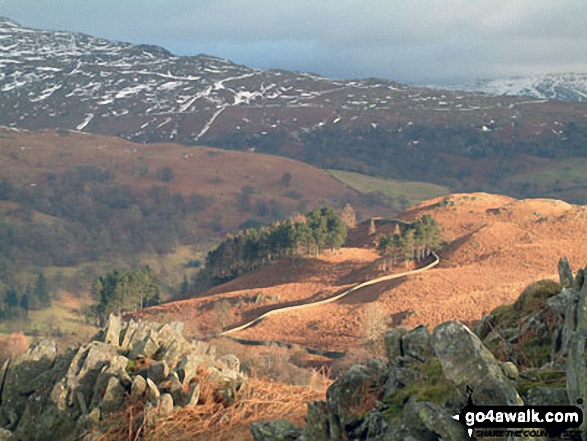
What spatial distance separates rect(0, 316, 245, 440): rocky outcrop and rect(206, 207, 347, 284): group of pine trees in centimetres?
5725

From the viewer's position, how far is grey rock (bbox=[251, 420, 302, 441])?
9102mm

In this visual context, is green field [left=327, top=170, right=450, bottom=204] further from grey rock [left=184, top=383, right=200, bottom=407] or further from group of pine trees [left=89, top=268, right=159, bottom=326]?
grey rock [left=184, top=383, right=200, bottom=407]

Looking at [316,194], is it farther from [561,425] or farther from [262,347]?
[561,425]

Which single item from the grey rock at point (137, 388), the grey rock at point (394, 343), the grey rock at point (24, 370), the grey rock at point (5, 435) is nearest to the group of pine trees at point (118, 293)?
the grey rock at point (24, 370)

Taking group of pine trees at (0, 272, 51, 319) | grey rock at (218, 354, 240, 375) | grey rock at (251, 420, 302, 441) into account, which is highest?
grey rock at (251, 420, 302, 441)

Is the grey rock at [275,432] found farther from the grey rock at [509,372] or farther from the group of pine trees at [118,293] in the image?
the group of pine trees at [118,293]

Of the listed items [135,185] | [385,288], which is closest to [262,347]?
[385,288]

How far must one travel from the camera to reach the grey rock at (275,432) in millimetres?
9102

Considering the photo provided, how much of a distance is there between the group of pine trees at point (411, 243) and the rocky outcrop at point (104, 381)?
50.8 meters

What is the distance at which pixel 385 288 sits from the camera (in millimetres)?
55781

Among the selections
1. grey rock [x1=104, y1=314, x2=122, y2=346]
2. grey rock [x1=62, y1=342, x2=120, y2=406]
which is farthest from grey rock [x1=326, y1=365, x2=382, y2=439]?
grey rock [x1=104, y1=314, x2=122, y2=346]

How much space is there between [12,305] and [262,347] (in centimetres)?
5518

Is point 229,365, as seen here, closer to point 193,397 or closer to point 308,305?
point 193,397

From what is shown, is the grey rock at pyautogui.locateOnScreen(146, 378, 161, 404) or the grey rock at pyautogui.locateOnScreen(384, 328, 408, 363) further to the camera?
the grey rock at pyautogui.locateOnScreen(384, 328, 408, 363)
